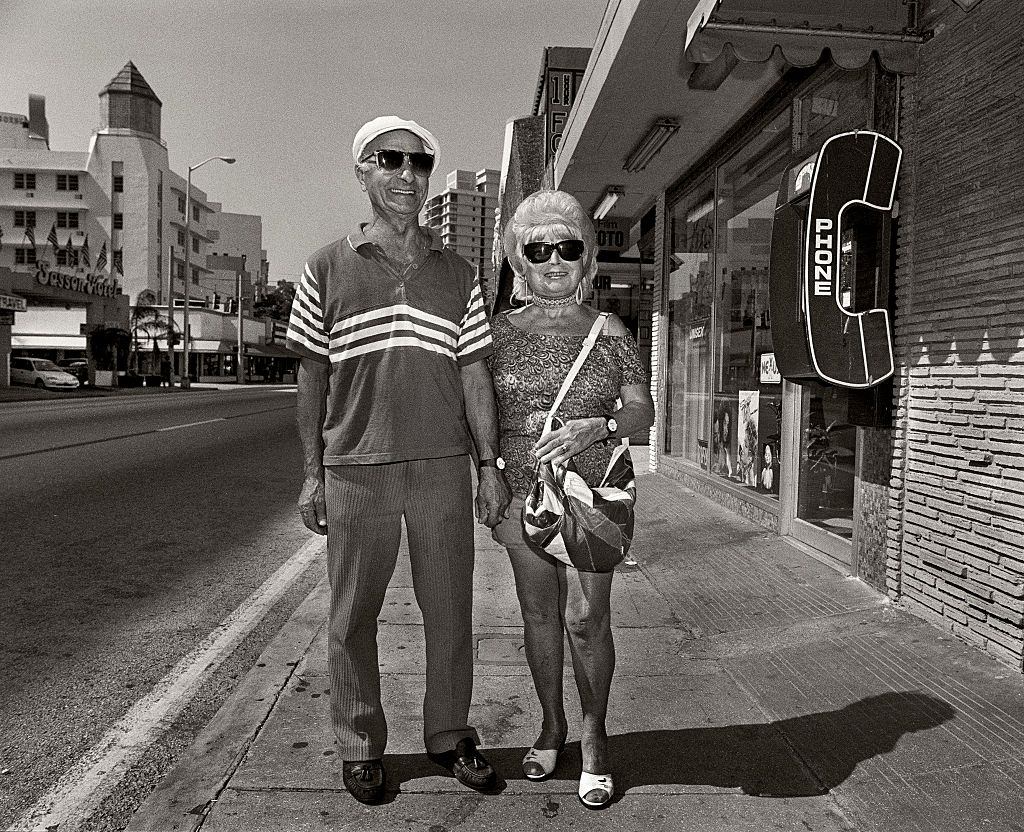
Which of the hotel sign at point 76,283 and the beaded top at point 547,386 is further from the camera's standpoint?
the hotel sign at point 76,283

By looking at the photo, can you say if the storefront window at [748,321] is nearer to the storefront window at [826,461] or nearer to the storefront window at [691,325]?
the storefront window at [691,325]

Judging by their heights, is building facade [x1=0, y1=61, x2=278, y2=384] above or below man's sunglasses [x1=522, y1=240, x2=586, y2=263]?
above

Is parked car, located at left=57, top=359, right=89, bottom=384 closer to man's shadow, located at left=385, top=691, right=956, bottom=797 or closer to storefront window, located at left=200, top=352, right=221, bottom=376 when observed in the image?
storefront window, located at left=200, top=352, right=221, bottom=376

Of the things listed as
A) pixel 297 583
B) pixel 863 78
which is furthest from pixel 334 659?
pixel 863 78

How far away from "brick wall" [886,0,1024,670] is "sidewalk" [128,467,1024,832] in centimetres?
30

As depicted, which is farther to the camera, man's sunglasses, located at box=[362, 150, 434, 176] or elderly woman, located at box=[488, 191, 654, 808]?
man's sunglasses, located at box=[362, 150, 434, 176]

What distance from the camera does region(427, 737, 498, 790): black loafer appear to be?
10.1ft

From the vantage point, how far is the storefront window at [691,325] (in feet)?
32.9

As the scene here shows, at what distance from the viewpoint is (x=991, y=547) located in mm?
4234

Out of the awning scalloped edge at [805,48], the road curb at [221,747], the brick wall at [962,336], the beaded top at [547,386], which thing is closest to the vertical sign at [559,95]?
the awning scalloped edge at [805,48]

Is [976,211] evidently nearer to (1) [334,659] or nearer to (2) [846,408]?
(2) [846,408]

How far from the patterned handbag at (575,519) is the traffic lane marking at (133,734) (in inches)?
69.1

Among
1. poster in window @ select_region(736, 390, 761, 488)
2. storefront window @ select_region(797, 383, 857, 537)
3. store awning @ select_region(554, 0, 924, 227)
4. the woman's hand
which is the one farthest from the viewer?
poster in window @ select_region(736, 390, 761, 488)

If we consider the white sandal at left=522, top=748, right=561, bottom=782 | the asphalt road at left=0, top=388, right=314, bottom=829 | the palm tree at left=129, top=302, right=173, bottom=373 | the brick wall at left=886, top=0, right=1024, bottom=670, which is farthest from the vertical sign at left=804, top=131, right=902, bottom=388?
the palm tree at left=129, top=302, right=173, bottom=373
